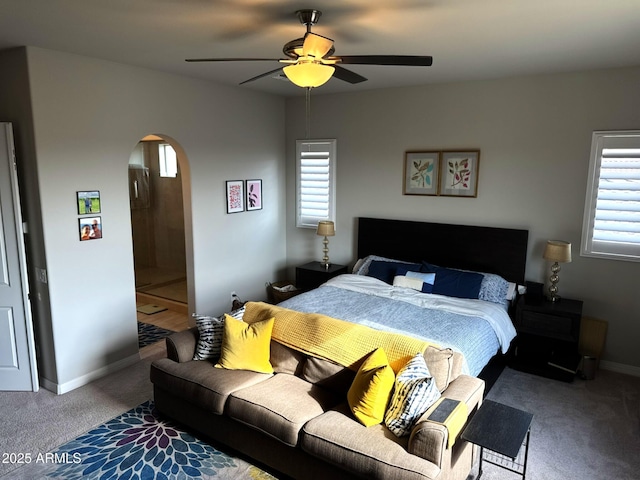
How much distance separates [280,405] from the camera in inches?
114

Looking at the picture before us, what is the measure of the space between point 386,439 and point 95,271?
2985 millimetres

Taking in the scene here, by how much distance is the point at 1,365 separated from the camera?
3938mm

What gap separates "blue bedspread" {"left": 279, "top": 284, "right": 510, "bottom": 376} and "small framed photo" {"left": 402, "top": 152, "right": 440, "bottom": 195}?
148 cm

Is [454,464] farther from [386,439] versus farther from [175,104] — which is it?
[175,104]

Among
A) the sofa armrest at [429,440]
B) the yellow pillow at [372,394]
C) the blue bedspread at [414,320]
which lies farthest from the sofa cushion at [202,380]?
the sofa armrest at [429,440]

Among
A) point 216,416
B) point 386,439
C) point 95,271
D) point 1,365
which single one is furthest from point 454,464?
point 1,365

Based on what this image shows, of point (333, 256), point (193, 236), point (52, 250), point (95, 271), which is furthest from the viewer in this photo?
point (333, 256)

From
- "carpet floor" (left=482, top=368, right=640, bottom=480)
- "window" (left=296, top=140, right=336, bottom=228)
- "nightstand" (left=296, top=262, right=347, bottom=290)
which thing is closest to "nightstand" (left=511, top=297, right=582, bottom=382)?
"carpet floor" (left=482, top=368, right=640, bottom=480)

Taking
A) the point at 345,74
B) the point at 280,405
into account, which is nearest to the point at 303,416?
the point at 280,405

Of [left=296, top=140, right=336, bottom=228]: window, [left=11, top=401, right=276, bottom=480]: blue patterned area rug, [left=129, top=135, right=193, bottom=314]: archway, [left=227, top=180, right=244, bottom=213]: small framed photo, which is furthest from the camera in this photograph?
[left=129, top=135, right=193, bottom=314]: archway

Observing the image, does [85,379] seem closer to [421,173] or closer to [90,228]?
[90,228]

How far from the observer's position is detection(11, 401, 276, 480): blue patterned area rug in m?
2.91

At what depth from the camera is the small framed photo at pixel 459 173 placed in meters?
4.91

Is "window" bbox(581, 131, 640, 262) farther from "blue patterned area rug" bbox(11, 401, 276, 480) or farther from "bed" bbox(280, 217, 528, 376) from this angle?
"blue patterned area rug" bbox(11, 401, 276, 480)
